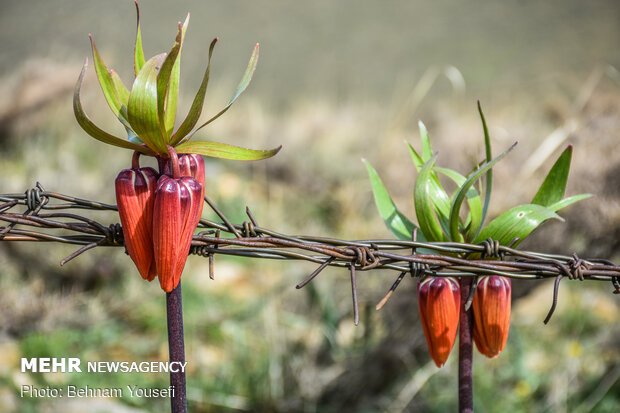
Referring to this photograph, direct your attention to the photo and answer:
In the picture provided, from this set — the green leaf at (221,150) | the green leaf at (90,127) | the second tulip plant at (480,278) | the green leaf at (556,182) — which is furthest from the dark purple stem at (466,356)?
the green leaf at (90,127)

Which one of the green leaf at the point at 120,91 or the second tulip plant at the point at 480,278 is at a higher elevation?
the green leaf at the point at 120,91

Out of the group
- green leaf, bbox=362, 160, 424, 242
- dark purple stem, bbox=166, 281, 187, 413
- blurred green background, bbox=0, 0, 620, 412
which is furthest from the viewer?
blurred green background, bbox=0, 0, 620, 412

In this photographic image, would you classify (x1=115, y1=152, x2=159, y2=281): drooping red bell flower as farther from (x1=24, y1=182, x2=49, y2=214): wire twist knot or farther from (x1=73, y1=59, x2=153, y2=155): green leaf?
(x1=24, y1=182, x2=49, y2=214): wire twist knot

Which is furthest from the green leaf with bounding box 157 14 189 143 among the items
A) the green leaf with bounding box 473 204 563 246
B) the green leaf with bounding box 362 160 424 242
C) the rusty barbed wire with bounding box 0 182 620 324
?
the green leaf with bounding box 473 204 563 246

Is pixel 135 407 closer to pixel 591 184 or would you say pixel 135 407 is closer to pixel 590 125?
pixel 591 184

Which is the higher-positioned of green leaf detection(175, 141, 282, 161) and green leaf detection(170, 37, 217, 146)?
green leaf detection(170, 37, 217, 146)

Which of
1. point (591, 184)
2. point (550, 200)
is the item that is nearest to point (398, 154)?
point (591, 184)

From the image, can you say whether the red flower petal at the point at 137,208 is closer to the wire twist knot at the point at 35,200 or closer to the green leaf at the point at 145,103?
the green leaf at the point at 145,103

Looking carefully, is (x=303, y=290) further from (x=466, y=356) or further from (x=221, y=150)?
(x=221, y=150)

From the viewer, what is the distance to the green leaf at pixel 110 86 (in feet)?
2.23

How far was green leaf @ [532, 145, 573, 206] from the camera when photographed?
0.79m

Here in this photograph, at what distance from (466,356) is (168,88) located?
20.6 inches

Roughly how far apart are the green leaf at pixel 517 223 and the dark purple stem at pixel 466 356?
0.08m

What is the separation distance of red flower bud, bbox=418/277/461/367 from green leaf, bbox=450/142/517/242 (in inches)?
2.6
